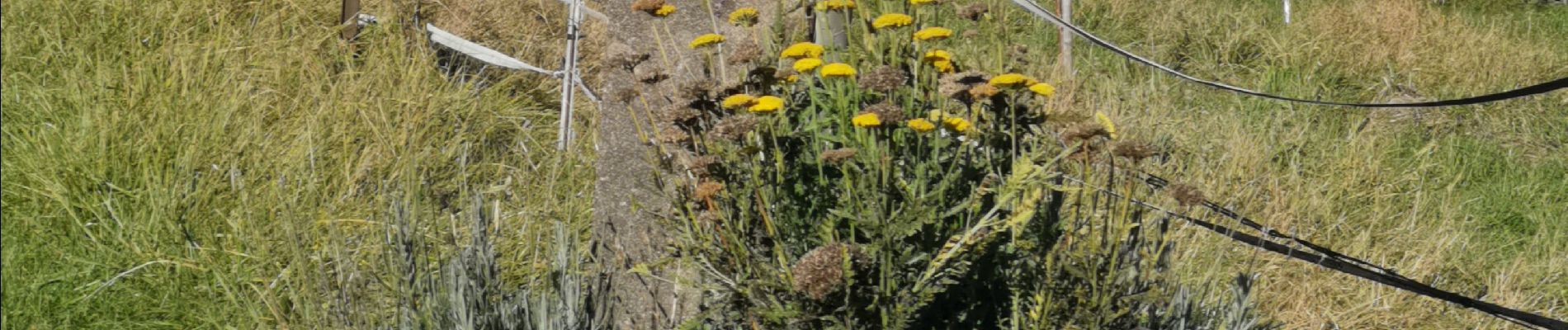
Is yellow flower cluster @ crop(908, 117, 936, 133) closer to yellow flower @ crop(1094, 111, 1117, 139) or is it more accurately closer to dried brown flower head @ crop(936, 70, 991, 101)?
dried brown flower head @ crop(936, 70, 991, 101)

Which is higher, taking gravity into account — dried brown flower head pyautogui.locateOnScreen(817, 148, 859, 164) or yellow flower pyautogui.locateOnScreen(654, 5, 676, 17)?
yellow flower pyautogui.locateOnScreen(654, 5, 676, 17)

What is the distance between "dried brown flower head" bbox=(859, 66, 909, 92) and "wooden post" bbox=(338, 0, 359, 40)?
2.69 metres

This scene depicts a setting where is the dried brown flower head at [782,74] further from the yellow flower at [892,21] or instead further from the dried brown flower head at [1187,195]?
the dried brown flower head at [1187,195]

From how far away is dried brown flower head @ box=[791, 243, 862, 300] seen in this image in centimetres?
199

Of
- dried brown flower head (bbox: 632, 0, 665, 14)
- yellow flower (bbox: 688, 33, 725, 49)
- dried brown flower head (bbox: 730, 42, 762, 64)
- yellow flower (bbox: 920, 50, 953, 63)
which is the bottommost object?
yellow flower (bbox: 920, 50, 953, 63)

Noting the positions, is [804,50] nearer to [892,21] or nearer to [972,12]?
[892,21]

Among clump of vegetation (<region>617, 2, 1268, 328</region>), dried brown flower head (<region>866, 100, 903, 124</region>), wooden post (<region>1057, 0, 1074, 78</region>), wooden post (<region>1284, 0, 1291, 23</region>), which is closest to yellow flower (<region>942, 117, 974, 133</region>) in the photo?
clump of vegetation (<region>617, 2, 1268, 328</region>)

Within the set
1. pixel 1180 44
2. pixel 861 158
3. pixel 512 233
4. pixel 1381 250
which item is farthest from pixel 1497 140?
pixel 861 158

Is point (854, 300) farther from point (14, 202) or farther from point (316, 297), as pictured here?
point (14, 202)

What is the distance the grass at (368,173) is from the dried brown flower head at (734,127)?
0.75 metres

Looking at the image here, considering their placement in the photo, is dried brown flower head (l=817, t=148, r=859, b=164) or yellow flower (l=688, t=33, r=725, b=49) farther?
yellow flower (l=688, t=33, r=725, b=49)

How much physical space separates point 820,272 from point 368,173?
1988mm

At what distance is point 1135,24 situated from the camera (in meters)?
6.96

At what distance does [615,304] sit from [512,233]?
0.83 metres
